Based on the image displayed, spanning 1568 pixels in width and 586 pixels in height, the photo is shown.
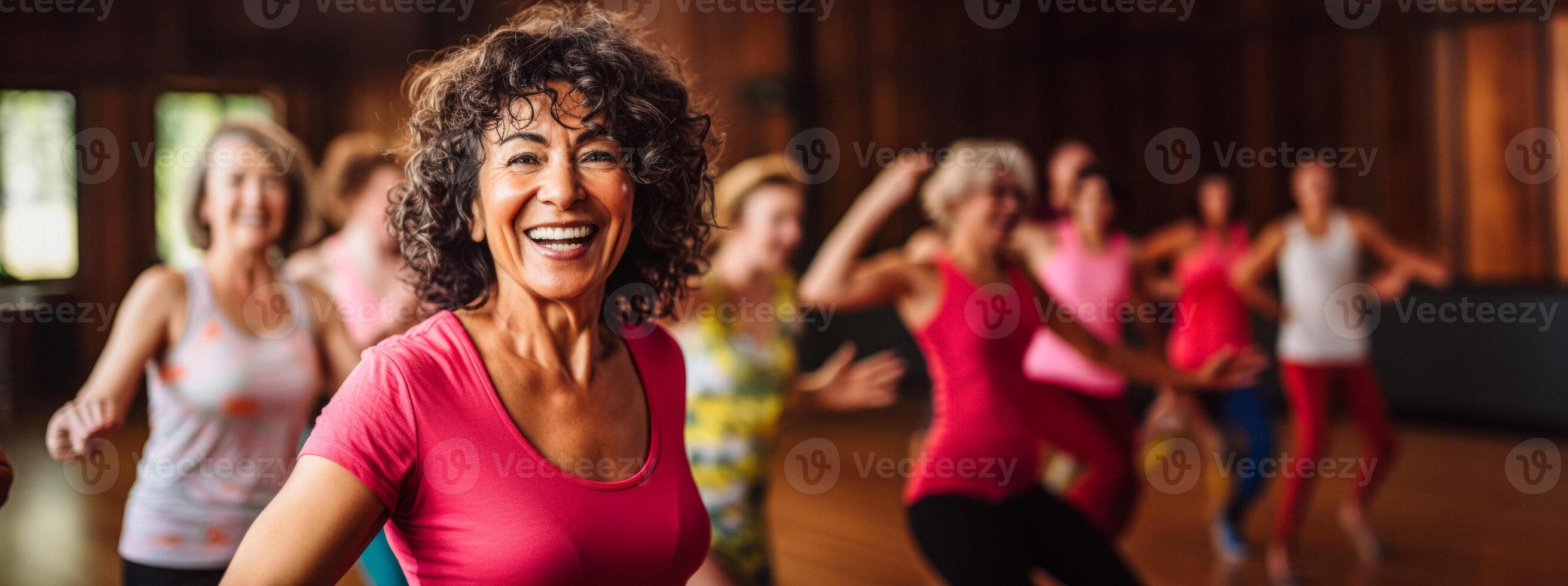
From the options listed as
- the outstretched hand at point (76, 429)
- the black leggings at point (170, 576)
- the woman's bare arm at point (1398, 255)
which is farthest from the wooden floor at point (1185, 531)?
the outstretched hand at point (76, 429)

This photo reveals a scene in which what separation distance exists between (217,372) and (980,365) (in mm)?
1385

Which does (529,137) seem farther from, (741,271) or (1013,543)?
(741,271)

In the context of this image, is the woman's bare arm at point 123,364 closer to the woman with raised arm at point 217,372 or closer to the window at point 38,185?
the woman with raised arm at point 217,372

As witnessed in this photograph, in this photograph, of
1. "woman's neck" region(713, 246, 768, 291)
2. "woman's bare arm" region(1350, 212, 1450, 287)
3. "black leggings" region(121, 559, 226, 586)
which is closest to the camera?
"black leggings" region(121, 559, 226, 586)

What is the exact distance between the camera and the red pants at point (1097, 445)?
3377 millimetres

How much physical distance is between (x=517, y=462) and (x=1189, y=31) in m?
7.37

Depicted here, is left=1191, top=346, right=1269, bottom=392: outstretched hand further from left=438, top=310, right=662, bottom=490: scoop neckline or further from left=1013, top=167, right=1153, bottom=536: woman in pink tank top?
left=438, top=310, right=662, bottom=490: scoop neckline

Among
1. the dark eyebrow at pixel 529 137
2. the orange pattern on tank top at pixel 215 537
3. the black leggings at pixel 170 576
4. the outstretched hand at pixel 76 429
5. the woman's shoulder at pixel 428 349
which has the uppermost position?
the dark eyebrow at pixel 529 137

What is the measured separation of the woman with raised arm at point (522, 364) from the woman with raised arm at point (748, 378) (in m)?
0.87

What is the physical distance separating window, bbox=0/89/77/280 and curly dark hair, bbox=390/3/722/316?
8.71 m

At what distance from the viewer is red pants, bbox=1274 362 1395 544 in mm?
4109

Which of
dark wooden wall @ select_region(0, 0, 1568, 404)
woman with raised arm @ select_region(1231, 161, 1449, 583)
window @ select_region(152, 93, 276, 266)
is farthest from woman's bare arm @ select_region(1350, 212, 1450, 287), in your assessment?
window @ select_region(152, 93, 276, 266)

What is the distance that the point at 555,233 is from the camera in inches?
49.0

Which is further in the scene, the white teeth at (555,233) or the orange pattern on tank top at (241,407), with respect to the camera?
the orange pattern on tank top at (241,407)
